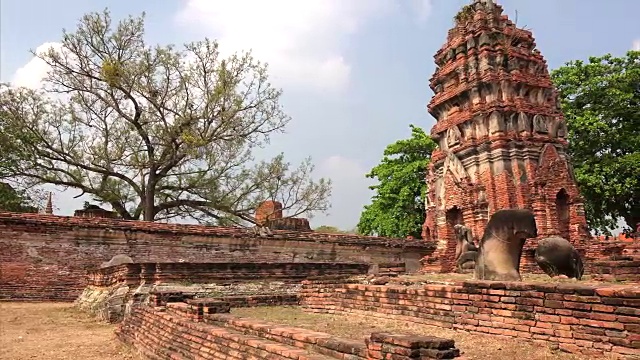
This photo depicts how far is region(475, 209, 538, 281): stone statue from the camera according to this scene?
6699mm

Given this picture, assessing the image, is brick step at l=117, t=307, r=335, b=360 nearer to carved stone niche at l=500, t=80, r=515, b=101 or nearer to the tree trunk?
carved stone niche at l=500, t=80, r=515, b=101

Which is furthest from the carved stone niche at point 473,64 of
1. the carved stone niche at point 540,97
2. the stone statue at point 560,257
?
the stone statue at point 560,257

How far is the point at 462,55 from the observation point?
1611 cm

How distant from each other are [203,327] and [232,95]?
16.2 metres

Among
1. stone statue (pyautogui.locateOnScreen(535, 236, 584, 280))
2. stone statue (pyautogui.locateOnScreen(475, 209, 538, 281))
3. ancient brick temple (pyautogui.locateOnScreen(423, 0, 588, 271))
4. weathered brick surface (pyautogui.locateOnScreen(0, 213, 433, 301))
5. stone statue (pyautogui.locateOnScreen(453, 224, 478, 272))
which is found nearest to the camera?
stone statue (pyautogui.locateOnScreen(475, 209, 538, 281))

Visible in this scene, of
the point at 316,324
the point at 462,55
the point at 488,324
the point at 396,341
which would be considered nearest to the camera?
the point at 396,341

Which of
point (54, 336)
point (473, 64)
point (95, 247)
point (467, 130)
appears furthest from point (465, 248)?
point (95, 247)

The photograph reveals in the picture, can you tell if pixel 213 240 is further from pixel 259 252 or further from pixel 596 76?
pixel 596 76

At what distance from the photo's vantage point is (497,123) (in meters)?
14.8

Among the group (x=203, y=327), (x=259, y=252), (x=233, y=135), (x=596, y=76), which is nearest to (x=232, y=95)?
(x=233, y=135)

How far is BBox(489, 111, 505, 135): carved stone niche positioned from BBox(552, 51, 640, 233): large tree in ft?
21.4

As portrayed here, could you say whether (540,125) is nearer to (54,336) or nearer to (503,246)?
(503,246)

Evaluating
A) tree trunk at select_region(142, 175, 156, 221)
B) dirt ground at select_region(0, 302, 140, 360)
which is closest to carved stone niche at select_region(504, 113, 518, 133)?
dirt ground at select_region(0, 302, 140, 360)

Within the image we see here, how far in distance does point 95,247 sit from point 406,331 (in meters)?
9.66
